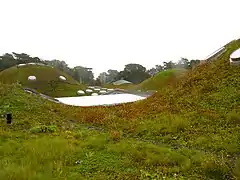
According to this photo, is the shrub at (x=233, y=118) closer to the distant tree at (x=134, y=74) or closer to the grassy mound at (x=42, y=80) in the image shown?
the grassy mound at (x=42, y=80)

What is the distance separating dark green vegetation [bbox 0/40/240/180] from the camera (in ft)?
32.7

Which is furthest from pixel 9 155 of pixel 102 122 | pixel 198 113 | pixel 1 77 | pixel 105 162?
pixel 1 77

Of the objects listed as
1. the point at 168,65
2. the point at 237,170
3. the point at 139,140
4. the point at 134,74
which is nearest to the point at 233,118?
the point at 139,140

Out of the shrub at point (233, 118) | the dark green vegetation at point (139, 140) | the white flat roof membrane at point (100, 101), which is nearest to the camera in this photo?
the dark green vegetation at point (139, 140)

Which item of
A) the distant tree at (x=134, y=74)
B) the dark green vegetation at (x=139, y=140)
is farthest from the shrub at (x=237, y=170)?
the distant tree at (x=134, y=74)

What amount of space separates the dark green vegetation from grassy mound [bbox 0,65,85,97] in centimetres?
4865

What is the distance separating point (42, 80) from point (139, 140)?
211 ft

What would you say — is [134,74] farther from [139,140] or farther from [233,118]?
[139,140]

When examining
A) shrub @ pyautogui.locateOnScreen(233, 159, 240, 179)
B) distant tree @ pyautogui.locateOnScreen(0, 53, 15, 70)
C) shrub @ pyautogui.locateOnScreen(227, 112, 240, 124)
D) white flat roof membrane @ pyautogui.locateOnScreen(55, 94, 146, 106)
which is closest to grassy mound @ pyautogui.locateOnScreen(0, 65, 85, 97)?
distant tree @ pyautogui.locateOnScreen(0, 53, 15, 70)

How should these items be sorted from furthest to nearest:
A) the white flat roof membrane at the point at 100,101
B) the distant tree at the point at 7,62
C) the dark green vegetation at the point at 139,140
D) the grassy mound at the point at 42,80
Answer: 1. the distant tree at the point at 7,62
2. the grassy mound at the point at 42,80
3. the white flat roof membrane at the point at 100,101
4. the dark green vegetation at the point at 139,140

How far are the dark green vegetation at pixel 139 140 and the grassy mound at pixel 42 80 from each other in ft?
160

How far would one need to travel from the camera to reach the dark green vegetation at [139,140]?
32.7ft

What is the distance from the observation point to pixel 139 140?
14438 millimetres

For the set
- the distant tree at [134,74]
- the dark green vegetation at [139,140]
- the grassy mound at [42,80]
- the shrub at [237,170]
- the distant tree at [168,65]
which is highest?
the distant tree at [168,65]
